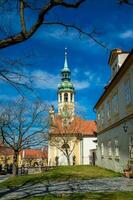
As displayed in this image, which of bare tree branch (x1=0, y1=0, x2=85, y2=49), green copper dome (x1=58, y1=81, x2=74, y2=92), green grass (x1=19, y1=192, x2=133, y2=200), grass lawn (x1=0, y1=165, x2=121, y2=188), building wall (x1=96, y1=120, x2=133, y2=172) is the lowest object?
grass lawn (x1=0, y1=165, x2=121, y2=188)

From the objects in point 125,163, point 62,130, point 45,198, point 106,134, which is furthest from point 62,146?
point 45,198

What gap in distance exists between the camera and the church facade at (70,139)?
189 feet

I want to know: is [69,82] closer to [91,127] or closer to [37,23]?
[91,127]

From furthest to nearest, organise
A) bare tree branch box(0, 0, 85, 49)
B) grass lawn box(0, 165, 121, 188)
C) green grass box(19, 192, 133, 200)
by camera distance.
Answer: grass lawn box(0, 165, 121, 188)
green grass box(19, 192, 133, 200)
bare tree branch box(0, 0, 85, 49)

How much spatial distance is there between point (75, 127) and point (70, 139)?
275cm

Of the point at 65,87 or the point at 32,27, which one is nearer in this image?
the point at 32,27

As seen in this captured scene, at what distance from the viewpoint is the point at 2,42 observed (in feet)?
27.6

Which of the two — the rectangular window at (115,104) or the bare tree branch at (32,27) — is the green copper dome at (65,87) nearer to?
the rectangular window at (115,104)

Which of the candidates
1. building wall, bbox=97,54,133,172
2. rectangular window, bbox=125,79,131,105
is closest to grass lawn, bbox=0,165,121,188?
building wall, bbox=97,54,133,172

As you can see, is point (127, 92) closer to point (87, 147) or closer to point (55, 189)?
point (55, 189)

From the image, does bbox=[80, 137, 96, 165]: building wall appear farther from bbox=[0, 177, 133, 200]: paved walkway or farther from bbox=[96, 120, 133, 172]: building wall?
bbox=[0, 177, 133, 200]: paved walkway

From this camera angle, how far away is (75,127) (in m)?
59.7

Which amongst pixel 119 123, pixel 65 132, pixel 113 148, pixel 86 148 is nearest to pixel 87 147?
pixel 86 148

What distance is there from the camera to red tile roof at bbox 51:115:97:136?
58022mm
